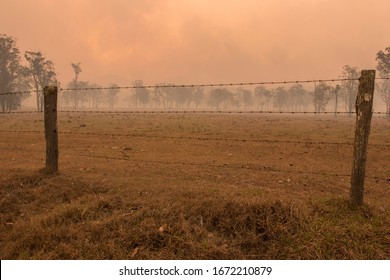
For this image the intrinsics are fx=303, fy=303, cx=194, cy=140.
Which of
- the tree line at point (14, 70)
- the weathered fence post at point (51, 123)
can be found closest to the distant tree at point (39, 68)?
the tree line at point (14, 70)

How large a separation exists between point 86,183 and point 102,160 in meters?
4.62

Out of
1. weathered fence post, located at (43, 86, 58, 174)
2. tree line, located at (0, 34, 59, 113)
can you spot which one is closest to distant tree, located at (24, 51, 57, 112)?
tree line, located at (0, 34, 59, 113)

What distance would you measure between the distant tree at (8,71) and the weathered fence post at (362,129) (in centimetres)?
6480

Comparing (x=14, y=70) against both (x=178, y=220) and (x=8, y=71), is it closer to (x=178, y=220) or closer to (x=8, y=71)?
(x=8, y=71)

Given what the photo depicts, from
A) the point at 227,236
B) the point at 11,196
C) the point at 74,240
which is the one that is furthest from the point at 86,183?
the point at 227,236

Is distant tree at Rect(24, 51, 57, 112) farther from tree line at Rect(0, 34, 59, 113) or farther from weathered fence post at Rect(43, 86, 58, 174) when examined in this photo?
weathered fence post at Rect(43, 86, 58, 174)

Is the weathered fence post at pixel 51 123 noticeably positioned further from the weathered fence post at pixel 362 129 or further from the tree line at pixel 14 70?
the tree line at pixel 14 70

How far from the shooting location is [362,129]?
5625 mm

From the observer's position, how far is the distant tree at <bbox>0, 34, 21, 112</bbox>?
60831 millimetres

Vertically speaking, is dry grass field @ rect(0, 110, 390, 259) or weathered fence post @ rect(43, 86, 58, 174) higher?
weathered fence post @ rect(43, 86, 58, 174)

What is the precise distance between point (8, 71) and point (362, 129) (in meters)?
77.7

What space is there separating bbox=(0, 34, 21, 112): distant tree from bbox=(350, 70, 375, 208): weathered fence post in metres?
64.8

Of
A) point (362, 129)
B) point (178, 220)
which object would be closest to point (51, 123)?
point (178, 220)
